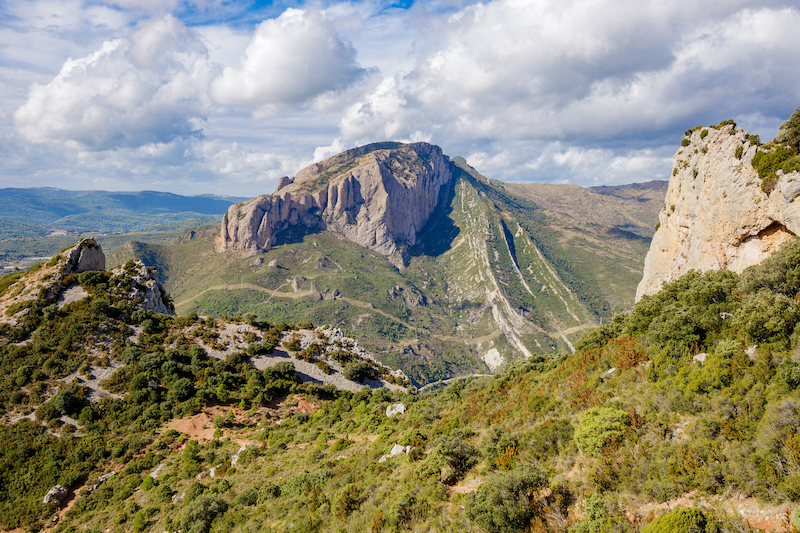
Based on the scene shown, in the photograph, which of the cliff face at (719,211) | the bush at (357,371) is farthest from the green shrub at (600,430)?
the bush at (357,371)

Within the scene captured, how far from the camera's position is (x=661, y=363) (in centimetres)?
1914

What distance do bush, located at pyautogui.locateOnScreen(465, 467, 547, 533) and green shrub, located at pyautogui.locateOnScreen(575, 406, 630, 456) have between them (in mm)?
2617

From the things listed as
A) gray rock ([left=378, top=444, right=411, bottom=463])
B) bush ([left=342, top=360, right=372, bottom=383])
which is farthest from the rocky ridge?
gray rock ([left=378, top=444, right=411, bottom=463])

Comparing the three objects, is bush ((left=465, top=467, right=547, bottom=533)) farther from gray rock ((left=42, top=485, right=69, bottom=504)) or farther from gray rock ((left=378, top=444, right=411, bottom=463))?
gray rock ((left=42, top=485, right=69, bottom=504))

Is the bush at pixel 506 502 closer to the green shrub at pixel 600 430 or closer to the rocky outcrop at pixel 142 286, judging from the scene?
the green shrub at pixel 600 430

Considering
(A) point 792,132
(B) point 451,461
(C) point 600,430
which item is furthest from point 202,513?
(A) point 792,132

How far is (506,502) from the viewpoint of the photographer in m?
13.4

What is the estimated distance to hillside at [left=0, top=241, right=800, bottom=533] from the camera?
12.5 m

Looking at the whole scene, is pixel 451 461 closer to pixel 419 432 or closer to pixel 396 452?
pixel 396 452

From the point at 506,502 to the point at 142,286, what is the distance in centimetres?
6497

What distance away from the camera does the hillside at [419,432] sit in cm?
1249

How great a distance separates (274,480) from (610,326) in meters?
29.8

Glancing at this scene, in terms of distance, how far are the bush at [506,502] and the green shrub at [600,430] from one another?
2617mm

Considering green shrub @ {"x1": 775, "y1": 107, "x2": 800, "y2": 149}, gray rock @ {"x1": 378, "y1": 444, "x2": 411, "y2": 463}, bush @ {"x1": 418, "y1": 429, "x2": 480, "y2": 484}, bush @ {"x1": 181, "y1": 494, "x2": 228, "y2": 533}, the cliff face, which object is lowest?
A: bush @ {"x1": 181, "y1": 494, "x2": 228, "y2": 533}
